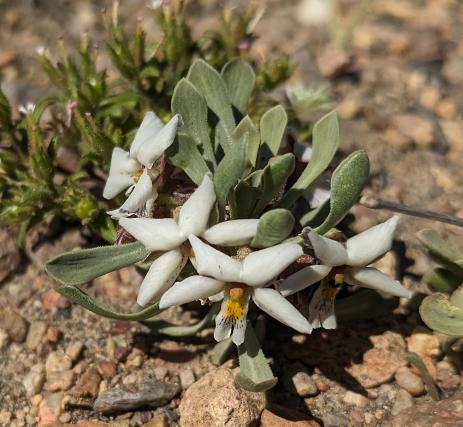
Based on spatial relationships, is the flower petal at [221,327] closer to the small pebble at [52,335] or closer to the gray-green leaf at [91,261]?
the gray-green leaf at [91,261]

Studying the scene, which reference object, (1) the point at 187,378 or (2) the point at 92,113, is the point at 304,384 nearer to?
(1) the point at 187,378

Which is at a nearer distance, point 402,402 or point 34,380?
point 402,402

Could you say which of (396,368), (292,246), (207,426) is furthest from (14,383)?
(396,368)

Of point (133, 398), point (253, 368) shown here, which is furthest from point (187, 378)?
point (253, 368)

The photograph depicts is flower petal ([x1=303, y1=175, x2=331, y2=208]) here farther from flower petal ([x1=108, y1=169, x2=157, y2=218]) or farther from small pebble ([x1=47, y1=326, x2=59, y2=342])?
small pebble ([x1=47, y1=326, x2=59, y2=342])

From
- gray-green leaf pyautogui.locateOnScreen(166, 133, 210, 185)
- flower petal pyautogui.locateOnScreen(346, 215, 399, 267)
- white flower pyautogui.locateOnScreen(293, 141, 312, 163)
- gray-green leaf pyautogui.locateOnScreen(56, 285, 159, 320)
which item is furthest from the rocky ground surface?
gray-green leaf pyautogui.locateOnScreen(166, 133, 210, 185)

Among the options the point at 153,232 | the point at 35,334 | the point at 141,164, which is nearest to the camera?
the point at 153,232

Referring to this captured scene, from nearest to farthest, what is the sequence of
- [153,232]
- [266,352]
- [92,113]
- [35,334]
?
[153,232] < [266,352] < [35,334] < [92,113]
